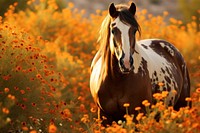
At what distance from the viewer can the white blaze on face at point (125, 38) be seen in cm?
776

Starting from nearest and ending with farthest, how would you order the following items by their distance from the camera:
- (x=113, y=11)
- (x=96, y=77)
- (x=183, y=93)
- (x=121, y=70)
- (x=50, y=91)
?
(x=121, y=70), (x=113, y=11), (x=96, y=77), (x=50, y=91), (x=183, y=93)

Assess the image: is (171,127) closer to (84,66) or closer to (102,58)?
(102,58)

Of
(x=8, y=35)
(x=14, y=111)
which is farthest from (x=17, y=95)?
(x=8, y=35)

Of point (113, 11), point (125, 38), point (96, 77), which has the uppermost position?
point (113, 11)

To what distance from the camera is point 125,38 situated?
26.0 ft

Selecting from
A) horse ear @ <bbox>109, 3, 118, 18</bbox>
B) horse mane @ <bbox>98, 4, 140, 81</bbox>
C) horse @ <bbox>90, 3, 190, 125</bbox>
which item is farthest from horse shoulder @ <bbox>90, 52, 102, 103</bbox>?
horse ear @ <bbox>109, 3, 118, 18</bbox>

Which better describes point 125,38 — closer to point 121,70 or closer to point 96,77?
point 121,70

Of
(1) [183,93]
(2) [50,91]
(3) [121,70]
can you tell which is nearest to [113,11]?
(3) [121,70]

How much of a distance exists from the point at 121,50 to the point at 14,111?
59.9 inches

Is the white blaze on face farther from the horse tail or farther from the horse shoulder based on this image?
the horse tail

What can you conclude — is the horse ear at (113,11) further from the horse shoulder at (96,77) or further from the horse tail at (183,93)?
the horse tail at (183,93)

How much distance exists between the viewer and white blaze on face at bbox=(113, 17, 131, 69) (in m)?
7.76

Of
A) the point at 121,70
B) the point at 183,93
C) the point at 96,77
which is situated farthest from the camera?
the point at 183,93

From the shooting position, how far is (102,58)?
8.62 m
